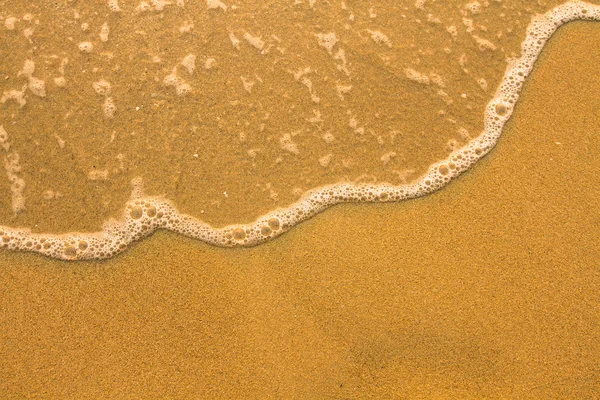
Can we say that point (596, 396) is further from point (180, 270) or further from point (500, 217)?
point (180, 270)

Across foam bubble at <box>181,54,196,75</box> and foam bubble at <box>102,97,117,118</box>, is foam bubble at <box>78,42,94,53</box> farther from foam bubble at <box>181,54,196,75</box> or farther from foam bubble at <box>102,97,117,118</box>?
foam bubble at <box>181,54,196,75</box>

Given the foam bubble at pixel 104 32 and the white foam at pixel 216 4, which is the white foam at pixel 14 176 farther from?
the white foam at pixel 216 4

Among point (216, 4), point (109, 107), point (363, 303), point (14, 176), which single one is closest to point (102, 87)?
point (109, 107)

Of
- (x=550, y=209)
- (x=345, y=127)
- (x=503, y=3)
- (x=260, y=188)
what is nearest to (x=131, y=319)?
(x=260, y=188)

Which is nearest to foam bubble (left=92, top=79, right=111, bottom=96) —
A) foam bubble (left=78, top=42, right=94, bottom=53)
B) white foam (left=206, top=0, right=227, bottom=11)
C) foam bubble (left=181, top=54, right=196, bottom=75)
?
foam bubble (left=78, top=42, right=94, bottom=53)

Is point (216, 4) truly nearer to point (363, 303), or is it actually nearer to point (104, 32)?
point (104, 32)

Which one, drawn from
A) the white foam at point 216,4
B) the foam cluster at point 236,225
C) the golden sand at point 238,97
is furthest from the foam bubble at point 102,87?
the white foam at point 216,4
